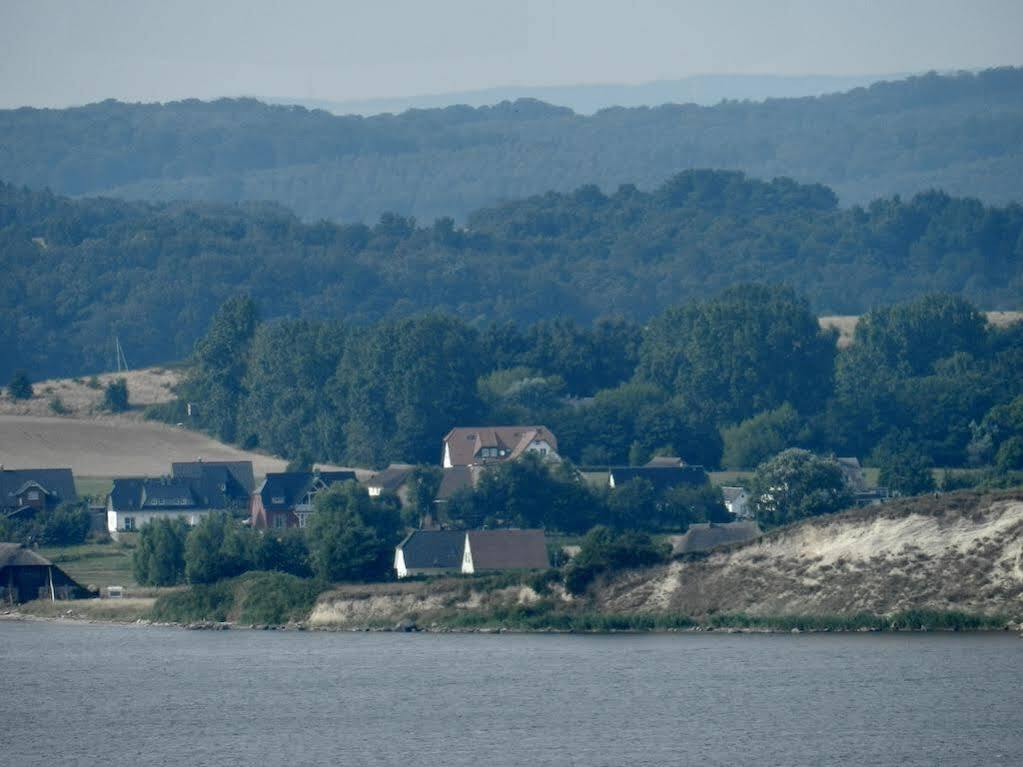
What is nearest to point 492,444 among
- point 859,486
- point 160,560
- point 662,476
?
point 662,476

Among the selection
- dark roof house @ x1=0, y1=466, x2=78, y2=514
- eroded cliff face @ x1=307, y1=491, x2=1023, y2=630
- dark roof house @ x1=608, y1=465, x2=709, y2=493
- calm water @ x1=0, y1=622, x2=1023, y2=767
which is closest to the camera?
calm water @ x1=0, y1=622, x2=1023, y2=767

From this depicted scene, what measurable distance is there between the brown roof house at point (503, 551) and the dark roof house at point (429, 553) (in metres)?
0.40

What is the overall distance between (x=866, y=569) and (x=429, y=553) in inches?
623

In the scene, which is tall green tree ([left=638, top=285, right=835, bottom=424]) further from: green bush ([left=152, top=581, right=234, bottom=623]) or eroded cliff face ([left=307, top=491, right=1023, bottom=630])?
eroded cliff face ([left=307, top=491, right=1023, bottom=630])

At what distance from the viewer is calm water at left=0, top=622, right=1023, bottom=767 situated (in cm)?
4041

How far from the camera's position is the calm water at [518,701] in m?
A: 40.4

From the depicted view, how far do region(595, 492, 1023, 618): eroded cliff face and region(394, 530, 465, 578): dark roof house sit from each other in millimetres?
9021

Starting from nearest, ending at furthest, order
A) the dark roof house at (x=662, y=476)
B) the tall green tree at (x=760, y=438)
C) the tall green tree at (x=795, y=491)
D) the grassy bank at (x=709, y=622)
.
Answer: the grassy bank at (x=709, y=622) < the tall green tree at (x=795, y=491) < the dark roof house at (x=662, y=476) < the tall green tree at (x=760, y=438)

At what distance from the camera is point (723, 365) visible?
11269 centimetres

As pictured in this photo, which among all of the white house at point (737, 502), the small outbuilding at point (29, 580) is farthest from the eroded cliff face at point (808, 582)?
the white house at point (737, 502)

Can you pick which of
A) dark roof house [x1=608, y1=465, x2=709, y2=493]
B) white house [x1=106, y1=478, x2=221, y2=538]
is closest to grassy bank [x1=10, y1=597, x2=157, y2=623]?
white house [x1=106, y1=478, x2=221, y2=538]

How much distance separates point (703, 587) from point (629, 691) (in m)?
13.6

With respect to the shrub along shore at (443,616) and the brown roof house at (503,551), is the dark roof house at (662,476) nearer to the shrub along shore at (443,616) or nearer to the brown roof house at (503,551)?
the brown roof house at (503,551)

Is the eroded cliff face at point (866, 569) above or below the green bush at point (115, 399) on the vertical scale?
above
